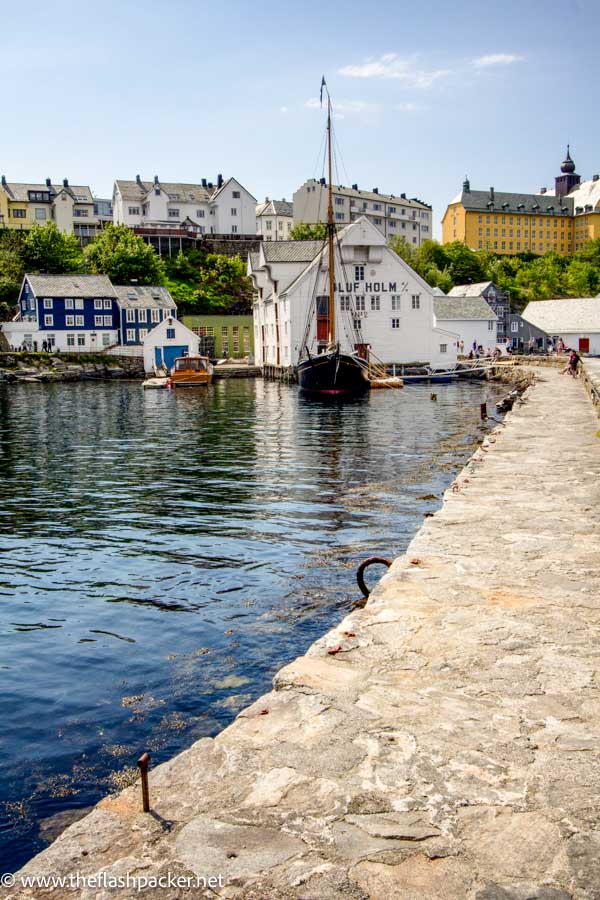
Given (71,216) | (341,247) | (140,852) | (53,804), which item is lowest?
(53,804)

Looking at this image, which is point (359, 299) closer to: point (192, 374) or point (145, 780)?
point (192, 374)

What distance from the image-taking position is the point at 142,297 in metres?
91.4

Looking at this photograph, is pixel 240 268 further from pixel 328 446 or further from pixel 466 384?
pixel 328 446

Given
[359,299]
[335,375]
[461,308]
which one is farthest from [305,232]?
[335,375]

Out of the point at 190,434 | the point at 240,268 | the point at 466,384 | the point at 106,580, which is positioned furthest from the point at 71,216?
the point at 106,580

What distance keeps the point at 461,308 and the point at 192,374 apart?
128ft

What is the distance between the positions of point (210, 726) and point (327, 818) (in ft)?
10.6

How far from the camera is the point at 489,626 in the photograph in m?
7.34

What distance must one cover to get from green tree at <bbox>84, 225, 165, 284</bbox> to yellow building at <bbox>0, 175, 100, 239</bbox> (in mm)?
25554

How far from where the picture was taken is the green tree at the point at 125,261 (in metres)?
102

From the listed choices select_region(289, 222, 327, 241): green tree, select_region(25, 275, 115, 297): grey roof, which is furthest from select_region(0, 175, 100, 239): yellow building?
select_region(25, 275, 115, 297): grey roof

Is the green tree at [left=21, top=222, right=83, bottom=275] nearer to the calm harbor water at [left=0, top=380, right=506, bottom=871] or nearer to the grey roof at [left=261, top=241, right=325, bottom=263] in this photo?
the grey roof at [left=261, top=241, right=325, bottom=263]

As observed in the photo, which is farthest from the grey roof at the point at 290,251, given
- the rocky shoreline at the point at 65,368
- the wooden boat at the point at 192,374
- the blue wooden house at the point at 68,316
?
the blue wooden house at the point at 68,316

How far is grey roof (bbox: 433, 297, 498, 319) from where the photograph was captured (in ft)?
307
